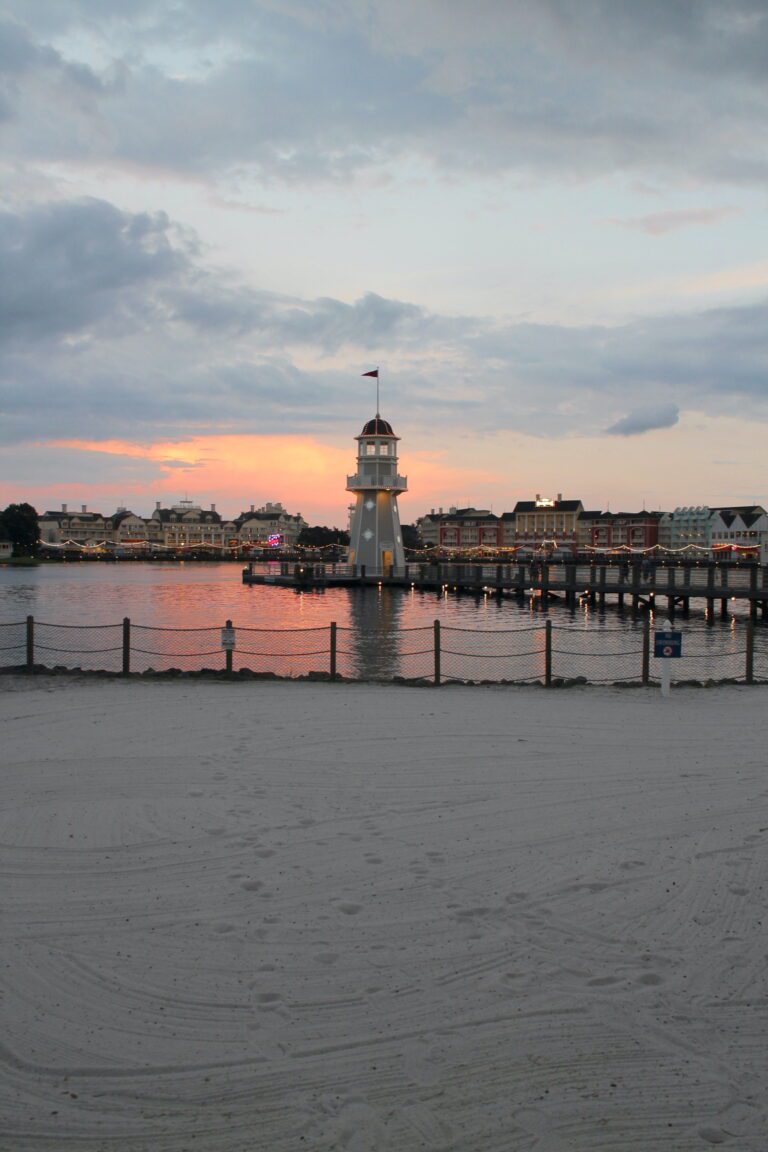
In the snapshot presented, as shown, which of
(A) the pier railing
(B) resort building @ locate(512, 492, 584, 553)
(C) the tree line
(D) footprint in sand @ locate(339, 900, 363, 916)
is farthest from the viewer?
(B) resort building @ locate(512, 492, 584, 553)

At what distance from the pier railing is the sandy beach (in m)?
7.31

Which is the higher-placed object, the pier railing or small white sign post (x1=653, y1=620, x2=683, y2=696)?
small white sign post (x1=653, y1=620, x2=683, y2=696)

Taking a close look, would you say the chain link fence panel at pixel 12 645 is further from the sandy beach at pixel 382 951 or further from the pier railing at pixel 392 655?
the sandy beach at pixel 382 951

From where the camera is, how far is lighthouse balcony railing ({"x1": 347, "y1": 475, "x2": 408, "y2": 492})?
203 feet

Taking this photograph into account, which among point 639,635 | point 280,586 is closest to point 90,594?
point 280,586

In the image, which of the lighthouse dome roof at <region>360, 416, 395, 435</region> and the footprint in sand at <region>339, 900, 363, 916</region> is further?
the lighthouse dome roof at <region>360, 416, 395, 435</region>

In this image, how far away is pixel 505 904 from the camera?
20.4ft

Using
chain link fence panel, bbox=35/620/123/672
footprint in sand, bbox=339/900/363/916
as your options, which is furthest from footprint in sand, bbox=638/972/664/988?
chain link fence panel, bbox=35/620/123/672

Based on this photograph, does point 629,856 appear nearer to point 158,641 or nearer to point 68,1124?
point 68,1124

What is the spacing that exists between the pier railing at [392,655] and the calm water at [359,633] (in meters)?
0.09

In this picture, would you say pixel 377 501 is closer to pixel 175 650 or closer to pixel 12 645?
pixel 175 650

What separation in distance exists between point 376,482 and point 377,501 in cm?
237

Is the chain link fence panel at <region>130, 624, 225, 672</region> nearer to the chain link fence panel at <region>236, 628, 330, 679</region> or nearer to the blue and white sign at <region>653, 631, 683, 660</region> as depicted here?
the chain link fence panel at <region>236, 628, 330, 679</region>

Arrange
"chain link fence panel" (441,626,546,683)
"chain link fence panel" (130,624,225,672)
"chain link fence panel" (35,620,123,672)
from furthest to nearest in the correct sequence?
"chain link fence panel" (130,624,225,672), "chain link fence panel" (35,620,123,672), "chain link fence panel" (441,626,546,683)
